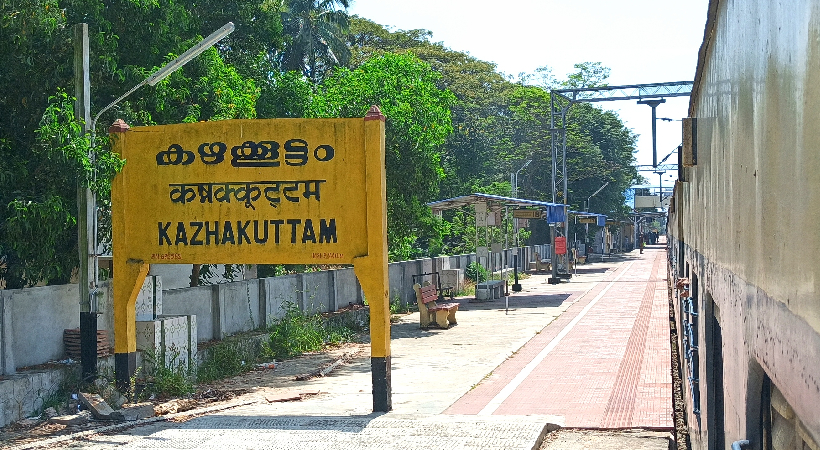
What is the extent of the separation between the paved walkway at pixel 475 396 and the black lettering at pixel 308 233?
2.43 metres

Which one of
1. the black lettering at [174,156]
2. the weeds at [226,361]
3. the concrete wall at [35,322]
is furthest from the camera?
the weeds at [226,361]

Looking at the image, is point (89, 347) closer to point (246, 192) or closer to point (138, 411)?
point (138, 411)

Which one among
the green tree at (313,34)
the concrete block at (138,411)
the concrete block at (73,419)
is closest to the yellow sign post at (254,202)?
the concrete block at (138,411)

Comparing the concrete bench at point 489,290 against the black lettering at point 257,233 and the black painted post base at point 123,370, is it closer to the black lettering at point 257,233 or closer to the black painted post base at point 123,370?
the black lettering at point 257,233

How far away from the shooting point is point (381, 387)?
12.0 meters

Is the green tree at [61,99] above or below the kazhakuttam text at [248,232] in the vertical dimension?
above

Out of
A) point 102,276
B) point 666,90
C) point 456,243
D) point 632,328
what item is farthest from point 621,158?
point 102,276

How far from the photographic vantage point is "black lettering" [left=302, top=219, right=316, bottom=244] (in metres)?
12.8

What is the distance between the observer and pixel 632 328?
71.7 ft

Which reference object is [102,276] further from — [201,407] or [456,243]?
[456,243]

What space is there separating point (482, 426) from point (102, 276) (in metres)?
9.46

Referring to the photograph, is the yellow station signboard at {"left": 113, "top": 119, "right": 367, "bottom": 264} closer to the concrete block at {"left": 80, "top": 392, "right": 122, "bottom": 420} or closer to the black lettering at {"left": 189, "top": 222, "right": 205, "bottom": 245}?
the black lettering at {"left": 189, "top": 222, "right": 205, "bottom": 245}

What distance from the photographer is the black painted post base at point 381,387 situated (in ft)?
39.4

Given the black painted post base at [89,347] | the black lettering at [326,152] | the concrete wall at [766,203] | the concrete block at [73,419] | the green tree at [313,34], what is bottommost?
the concrete block at [73,419]
